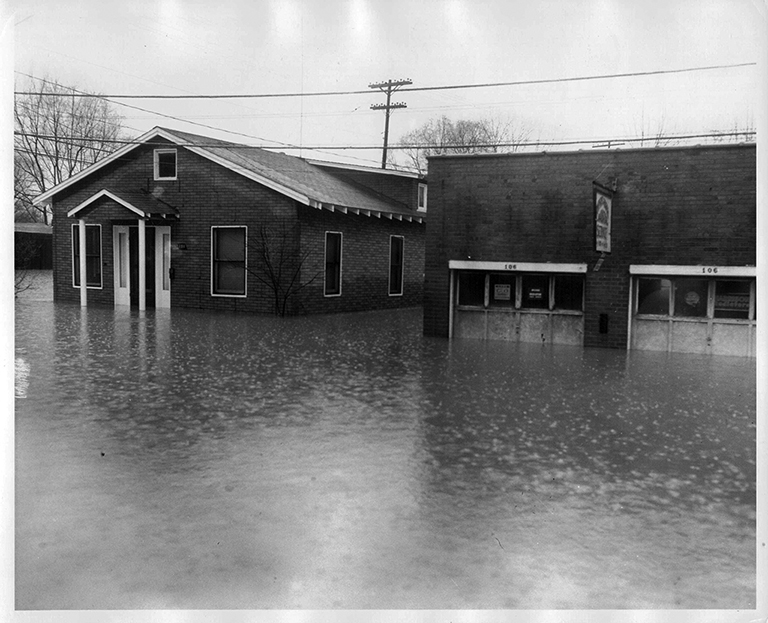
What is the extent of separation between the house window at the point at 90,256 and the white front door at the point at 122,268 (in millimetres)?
728

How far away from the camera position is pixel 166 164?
20.9 metres

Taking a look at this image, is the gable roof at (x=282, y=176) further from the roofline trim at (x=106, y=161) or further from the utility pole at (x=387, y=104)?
the utility pole at (x=387, y=104)

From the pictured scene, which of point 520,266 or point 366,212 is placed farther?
point 366,212

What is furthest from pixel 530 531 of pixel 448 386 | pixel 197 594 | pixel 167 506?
pixel 448 386

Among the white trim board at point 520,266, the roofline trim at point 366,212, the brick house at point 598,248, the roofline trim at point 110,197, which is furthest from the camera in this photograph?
the roofline trim at point 110,197

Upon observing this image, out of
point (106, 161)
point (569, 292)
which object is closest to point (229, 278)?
point (106, 161)

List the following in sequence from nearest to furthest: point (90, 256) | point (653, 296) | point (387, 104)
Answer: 1. point (653, 296)
2. point (90, 256)
3. point (387, 104)

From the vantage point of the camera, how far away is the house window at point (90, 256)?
2181 centimetres

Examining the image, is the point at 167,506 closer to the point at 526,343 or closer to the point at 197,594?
the point at 197,594

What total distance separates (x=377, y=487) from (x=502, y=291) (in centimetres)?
1020

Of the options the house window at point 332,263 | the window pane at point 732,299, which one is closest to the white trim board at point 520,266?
the window pane at point 732,299

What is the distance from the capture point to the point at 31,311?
18.8 m

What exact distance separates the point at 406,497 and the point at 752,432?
13.2 feet

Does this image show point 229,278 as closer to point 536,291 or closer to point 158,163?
point 158,163
